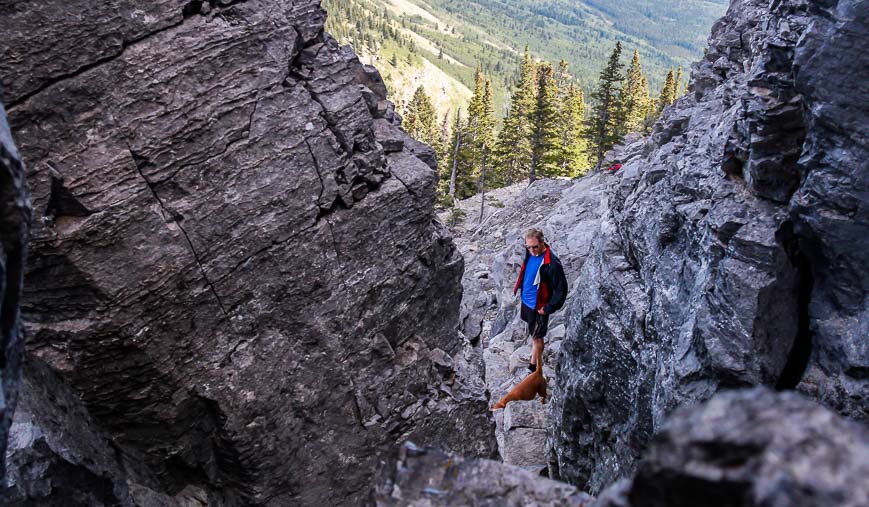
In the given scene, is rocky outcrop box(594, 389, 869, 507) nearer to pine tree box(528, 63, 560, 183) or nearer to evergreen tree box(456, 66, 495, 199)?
pine tree box(528, 63, 560, 183)

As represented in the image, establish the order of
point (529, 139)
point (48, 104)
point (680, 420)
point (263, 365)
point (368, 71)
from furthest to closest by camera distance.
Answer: point (529, 139) → point (368, 71) → point (263, 365) → point (48, 104) → point (680, 420)

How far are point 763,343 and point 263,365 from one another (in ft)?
30.1

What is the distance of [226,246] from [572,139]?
7938 cm

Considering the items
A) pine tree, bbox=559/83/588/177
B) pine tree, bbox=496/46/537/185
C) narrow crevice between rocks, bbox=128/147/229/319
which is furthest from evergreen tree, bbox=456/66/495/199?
narrow crevice between rocks, bbox=128/147/229/319

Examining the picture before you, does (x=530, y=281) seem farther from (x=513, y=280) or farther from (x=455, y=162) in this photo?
(x=455, y=162)

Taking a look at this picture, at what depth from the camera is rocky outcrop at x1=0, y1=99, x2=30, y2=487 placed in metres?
4.97

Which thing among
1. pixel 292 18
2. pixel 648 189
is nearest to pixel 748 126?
pixel 648 189

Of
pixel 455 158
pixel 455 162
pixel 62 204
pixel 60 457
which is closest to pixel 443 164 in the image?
pixel 455 162

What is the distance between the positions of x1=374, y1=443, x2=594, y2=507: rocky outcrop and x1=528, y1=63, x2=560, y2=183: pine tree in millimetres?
61021

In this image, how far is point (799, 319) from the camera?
1013cm

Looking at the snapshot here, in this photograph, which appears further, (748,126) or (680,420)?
(748,126)

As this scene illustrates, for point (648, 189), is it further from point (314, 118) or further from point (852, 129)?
point (314, 118)

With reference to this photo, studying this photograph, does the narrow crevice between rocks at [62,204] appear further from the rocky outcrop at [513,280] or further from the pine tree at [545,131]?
the pine tree at [545,131]

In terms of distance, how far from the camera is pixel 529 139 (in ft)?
236
